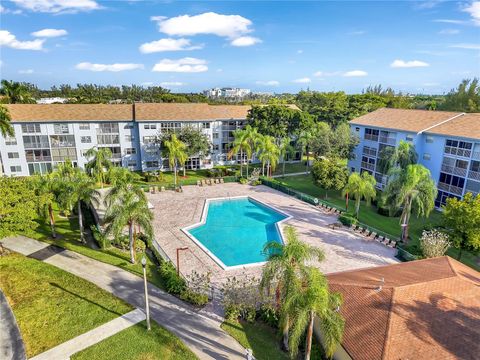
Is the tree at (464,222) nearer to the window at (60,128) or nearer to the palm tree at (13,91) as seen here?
the window at (60,128)

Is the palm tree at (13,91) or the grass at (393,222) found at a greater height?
the palm tree at (13,91)

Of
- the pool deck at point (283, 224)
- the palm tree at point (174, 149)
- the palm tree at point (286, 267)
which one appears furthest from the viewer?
the palm tree at point (174, 149)

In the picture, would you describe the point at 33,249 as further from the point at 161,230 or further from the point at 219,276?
the point at 219,276

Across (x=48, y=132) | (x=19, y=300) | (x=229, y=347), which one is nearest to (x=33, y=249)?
(x=19, y=300)

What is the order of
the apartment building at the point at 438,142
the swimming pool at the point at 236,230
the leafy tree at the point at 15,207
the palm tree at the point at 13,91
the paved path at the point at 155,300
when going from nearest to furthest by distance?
the paved path at the point at 155,300 < the leafy tree at the point at 15,207 < the swimming pool at the point at 236,230 < the apartment building at the point at 438,142 < the palm tree at the point at 13,91

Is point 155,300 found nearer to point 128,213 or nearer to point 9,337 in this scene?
point 128,213

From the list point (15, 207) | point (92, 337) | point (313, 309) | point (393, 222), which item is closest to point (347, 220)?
point (393, 222)

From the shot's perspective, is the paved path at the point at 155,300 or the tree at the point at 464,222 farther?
the tree at the point at 464,222

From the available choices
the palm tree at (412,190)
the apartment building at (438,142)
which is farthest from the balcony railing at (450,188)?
the palm tree at (412,190)
